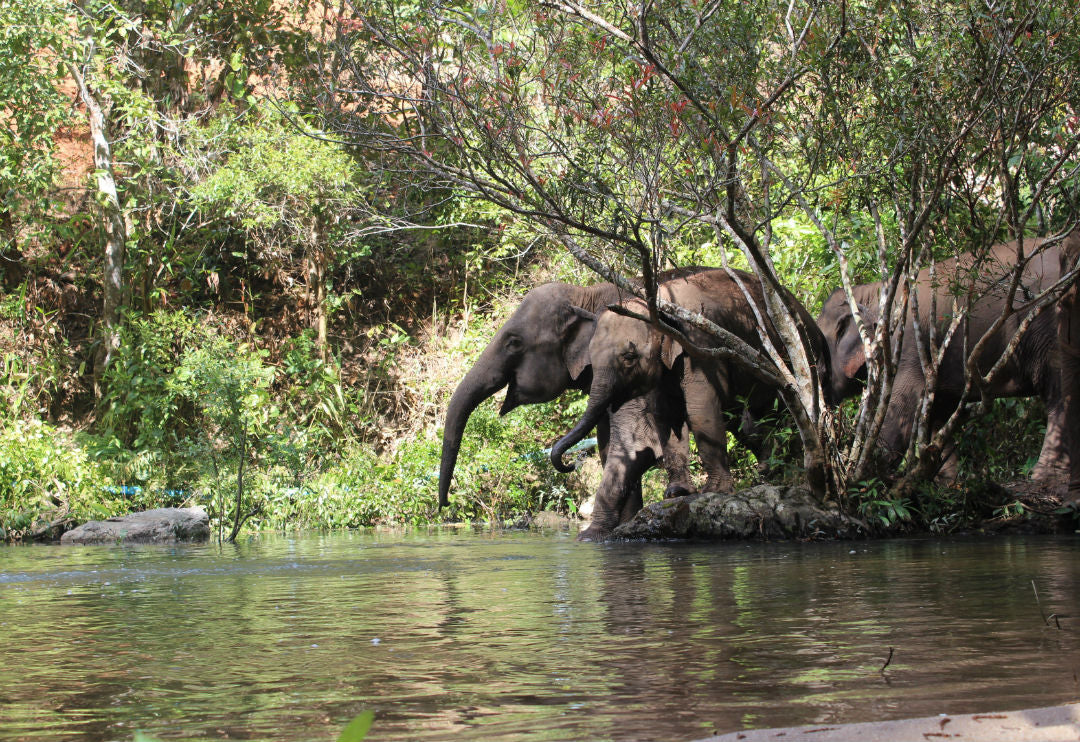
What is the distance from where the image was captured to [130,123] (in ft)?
50.3

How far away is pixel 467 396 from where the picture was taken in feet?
35.9

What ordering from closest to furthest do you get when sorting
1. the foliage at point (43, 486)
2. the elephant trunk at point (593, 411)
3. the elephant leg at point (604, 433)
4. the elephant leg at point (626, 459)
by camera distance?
1. the elephant trunk at point (593, 411)
2. the elephant leg at point (626, 459)
3. the elephant leg at point (604, 433)
4. the foliage at point (43, 486)

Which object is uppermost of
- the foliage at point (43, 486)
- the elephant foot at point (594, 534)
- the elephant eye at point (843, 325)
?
the elephant eye at point (843, 325)

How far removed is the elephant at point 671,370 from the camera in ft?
32.5

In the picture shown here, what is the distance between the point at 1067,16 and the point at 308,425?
37.3 feet

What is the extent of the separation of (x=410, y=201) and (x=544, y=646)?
557 inches

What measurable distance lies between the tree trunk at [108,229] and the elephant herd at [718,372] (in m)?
7.02

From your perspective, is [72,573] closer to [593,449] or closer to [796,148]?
[796,148]

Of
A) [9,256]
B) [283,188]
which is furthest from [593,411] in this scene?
[9,256]

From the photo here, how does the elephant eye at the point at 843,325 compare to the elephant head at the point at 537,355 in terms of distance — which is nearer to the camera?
the elephant eye at the point at 843,325

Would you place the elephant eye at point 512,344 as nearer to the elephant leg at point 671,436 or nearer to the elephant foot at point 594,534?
the elephant leg at point 671,436

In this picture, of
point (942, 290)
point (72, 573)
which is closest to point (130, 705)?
point (72, 573)

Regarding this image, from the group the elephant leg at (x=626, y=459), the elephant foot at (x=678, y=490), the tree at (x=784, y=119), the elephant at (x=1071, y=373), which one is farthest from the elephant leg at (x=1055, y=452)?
the elephant leg at (x=626, y=459)

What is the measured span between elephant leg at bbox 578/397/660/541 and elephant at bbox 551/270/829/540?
0.4 inches
